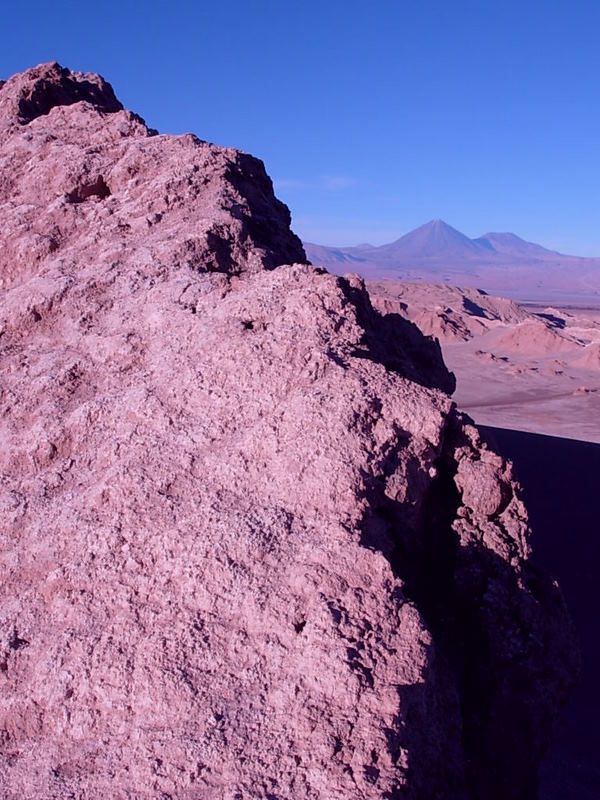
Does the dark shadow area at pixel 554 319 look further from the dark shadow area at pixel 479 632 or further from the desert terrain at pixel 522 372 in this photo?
the dark shadow area at pixel 479 632

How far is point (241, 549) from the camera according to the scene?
7.17 feet

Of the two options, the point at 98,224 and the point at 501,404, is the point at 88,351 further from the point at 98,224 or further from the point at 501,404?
the point at 501,404

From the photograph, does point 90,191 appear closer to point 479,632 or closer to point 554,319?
point 479,632

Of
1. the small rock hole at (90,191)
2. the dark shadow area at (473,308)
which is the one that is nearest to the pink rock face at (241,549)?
the small rock hole at (90,191)

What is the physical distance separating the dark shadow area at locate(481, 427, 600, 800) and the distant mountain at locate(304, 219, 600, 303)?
76.7 metres

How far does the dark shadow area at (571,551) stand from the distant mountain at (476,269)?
7668 centimetres

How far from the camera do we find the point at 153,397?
268cm

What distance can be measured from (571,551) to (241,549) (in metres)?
6.26

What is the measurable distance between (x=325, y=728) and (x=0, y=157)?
395 centimetres

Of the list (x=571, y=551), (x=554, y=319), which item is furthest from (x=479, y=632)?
(x=554, y=319)

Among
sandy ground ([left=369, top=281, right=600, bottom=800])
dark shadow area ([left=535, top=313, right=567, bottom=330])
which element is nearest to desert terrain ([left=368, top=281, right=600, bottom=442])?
sandy ground ([left=369, top=281, right=600, bottom=800])

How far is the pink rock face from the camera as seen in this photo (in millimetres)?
1884

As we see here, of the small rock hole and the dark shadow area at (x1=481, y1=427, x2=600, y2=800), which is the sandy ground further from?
the small rock hole

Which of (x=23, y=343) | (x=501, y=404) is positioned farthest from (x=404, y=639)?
(x=501, y=404)
